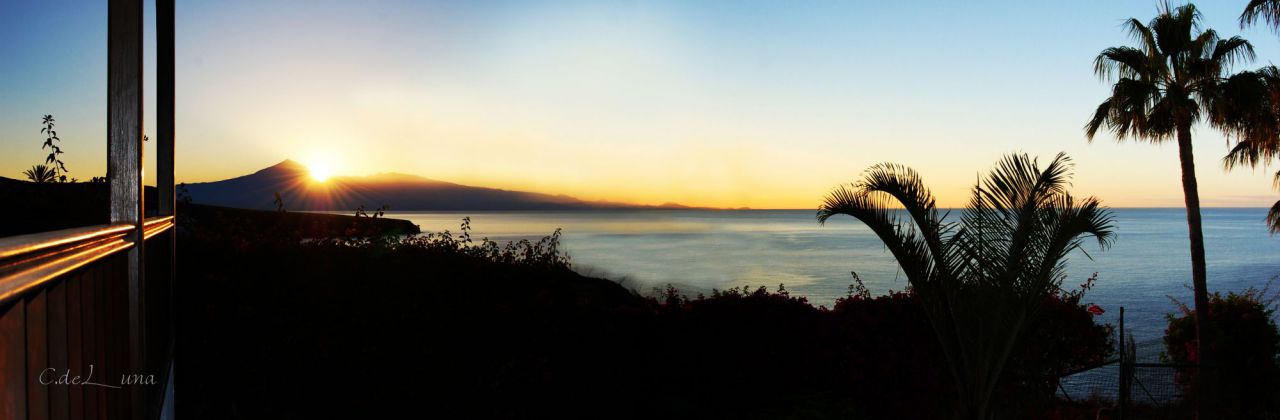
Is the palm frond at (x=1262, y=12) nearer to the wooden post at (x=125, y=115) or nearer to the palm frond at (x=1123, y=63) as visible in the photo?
the palm frond at (x=1123, y=63)

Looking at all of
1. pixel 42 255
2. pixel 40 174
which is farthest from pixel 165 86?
pixel 42 255

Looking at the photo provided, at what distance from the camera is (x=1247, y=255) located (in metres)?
64.2

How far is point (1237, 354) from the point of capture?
513 inches

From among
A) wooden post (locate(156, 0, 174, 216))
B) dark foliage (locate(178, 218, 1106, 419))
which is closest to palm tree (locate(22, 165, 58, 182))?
wooden post (locate(156, 0, 174, 216))

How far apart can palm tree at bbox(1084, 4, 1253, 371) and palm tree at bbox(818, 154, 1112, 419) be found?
7429mm

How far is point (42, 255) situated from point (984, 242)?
7.17 meters

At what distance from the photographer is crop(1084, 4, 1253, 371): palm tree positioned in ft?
42.0

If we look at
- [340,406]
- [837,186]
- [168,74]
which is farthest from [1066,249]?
[168,74]

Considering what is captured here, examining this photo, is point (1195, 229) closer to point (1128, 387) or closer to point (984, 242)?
point (1128, 387)

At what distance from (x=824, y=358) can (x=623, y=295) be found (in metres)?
3.67

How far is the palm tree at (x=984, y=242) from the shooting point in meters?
6.79

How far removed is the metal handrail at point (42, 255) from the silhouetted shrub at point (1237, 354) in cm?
1360

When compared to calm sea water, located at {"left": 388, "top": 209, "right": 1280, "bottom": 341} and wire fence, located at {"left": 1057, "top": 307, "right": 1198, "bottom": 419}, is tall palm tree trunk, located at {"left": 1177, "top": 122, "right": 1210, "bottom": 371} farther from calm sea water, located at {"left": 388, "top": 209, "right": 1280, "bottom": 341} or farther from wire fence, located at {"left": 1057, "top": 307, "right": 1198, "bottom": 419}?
calm sea water, located at {"left": 388, "top": 209, "right": 1280, "bottom": 341}

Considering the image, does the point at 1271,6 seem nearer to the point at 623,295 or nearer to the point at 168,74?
the point at 623,295
